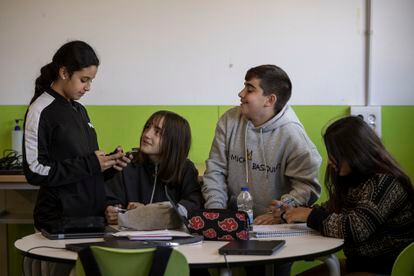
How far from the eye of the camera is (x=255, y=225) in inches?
111

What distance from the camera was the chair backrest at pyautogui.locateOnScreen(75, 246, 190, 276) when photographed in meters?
2.04

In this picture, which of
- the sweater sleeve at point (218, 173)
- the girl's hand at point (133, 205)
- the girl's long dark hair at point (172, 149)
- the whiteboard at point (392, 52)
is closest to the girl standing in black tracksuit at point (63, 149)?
the girl's hand at point (133, 205)

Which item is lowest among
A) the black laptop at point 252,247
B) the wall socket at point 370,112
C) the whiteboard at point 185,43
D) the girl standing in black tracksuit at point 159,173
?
the black laptop at point 252,247

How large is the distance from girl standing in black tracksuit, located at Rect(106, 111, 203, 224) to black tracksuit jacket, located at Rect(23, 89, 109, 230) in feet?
0.61

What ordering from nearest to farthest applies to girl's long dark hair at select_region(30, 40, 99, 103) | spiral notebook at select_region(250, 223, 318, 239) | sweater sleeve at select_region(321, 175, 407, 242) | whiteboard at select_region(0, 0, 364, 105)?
sweater sleeve at select_region(321, 175, 407, 242)
spiral notebook at select_region(250, 223, 318, 239)
girl's long dark hair at select_region(30, 40, 99, 103)
whiteboard at select_region(0, 0, 364, 105)

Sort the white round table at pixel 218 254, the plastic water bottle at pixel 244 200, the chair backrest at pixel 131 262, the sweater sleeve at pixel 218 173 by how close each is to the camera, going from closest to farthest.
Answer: the chair backrest at pixel 131 262, the white round table at pixel 218 254, the plastic water bottle at pixel 244 200, the sweater sleeve at pixel 218 173

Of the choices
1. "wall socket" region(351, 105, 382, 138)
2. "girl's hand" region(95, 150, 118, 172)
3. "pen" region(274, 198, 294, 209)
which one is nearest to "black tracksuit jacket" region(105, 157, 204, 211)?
"girl's hand" region(95, 150, 118, 172)

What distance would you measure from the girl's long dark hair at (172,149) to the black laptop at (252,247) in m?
0.77

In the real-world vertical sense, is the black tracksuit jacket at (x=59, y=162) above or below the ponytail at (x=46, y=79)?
below

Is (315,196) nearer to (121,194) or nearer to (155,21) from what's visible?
(121,194)

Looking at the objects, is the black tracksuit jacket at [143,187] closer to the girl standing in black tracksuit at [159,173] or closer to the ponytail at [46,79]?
the girl standing in black tracksuit at [159,173]

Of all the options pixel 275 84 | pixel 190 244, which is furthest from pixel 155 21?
pixel 190 244

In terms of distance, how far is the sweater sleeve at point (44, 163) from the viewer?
9.00 feet

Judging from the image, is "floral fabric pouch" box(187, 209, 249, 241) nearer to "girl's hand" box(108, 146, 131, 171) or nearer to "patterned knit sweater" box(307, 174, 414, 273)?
"patterned knit sweater" box(307, 174, 414, 273)
